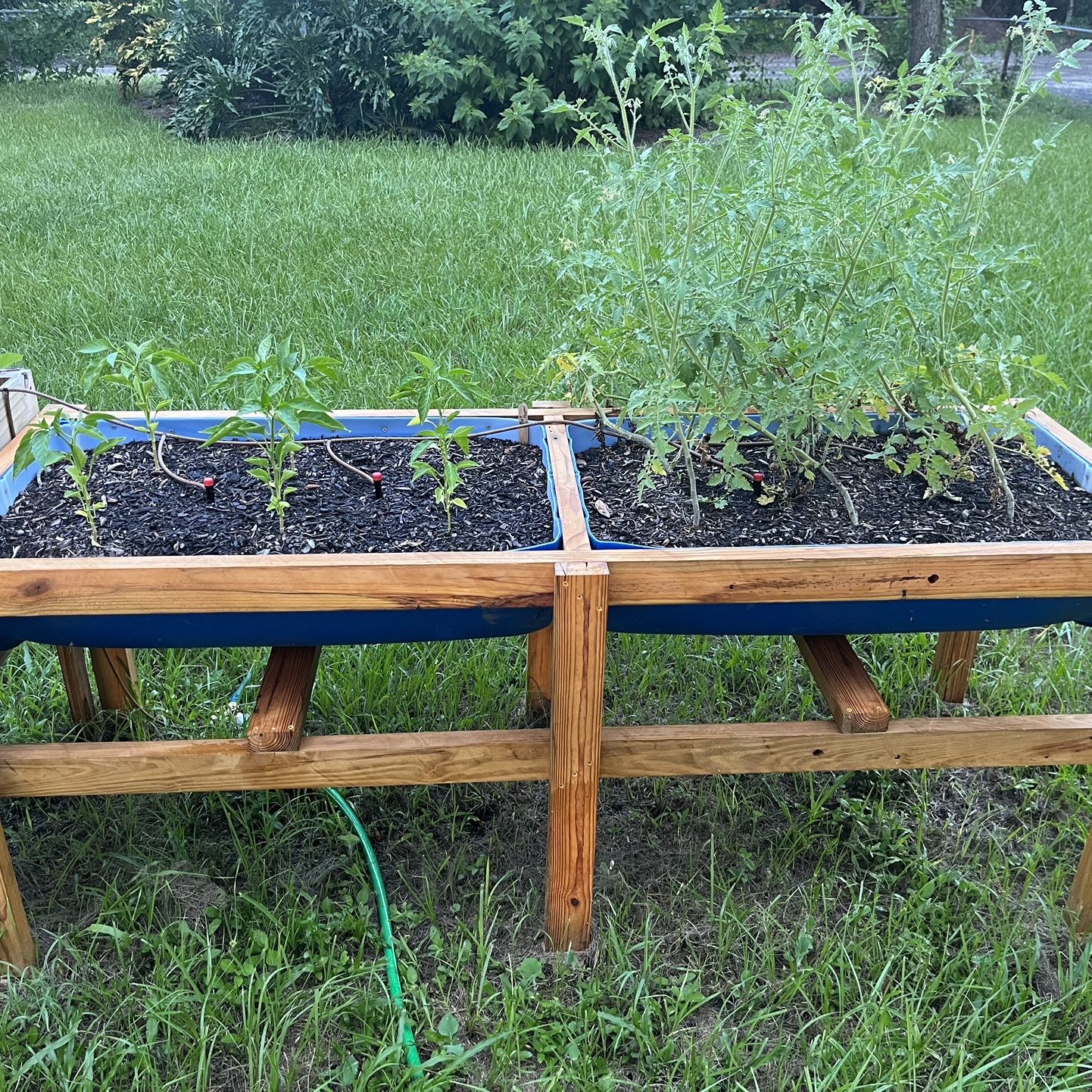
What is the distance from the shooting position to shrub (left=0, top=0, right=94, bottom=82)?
44.8ft

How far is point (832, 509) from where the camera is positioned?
5.89 feet

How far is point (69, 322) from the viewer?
13.5 feet

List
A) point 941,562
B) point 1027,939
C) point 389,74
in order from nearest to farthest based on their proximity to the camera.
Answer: point 941,562 < point 1027,939 < point 389,74

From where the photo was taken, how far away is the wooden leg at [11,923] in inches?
63.5

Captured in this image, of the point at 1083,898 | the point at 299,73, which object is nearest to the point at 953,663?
the point at 1083,898

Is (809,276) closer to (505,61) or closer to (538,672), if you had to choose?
(538,672)

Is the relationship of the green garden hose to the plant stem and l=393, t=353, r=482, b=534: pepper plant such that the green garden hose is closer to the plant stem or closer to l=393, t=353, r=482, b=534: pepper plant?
l=393, t=353, r=482, b=534: pepper plant

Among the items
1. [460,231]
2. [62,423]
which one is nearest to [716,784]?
[62,423]

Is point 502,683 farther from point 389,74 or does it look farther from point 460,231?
point 389,74

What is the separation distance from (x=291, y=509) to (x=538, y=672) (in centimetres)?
72

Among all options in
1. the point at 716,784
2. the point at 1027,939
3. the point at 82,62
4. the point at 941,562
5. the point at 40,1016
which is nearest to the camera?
the point at 941,562

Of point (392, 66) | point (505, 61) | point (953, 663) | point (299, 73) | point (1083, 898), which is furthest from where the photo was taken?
point (299, 73)

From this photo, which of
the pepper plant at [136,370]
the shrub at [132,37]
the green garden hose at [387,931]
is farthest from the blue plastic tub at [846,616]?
the shrub at [132,37]

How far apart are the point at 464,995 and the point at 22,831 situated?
0.97 m
